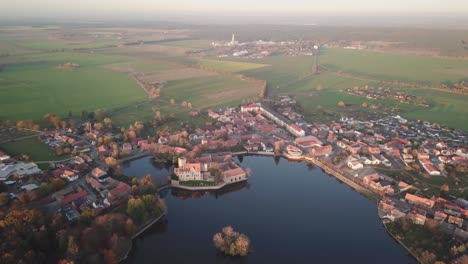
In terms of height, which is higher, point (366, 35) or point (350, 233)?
point (366, 35)

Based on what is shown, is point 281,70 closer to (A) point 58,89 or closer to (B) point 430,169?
(A) point 58,89

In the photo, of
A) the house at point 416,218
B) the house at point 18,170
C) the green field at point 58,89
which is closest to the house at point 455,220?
the house at point 416,218

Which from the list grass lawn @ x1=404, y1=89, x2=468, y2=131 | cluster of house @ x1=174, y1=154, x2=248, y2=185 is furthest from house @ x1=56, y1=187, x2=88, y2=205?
grass lawn @ x1=404, y1=89, x2=468, y2=131

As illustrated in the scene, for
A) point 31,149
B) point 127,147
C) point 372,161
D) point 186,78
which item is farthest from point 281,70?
point 31,149

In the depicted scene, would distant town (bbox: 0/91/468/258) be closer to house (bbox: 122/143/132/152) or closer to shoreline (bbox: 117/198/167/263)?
shoreline (bbox: 117/198/167/263)

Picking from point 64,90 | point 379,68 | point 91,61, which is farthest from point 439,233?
point 91,61

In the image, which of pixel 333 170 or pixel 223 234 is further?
pixel 333 170

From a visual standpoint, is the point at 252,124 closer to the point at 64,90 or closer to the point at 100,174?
the point at 100,174
